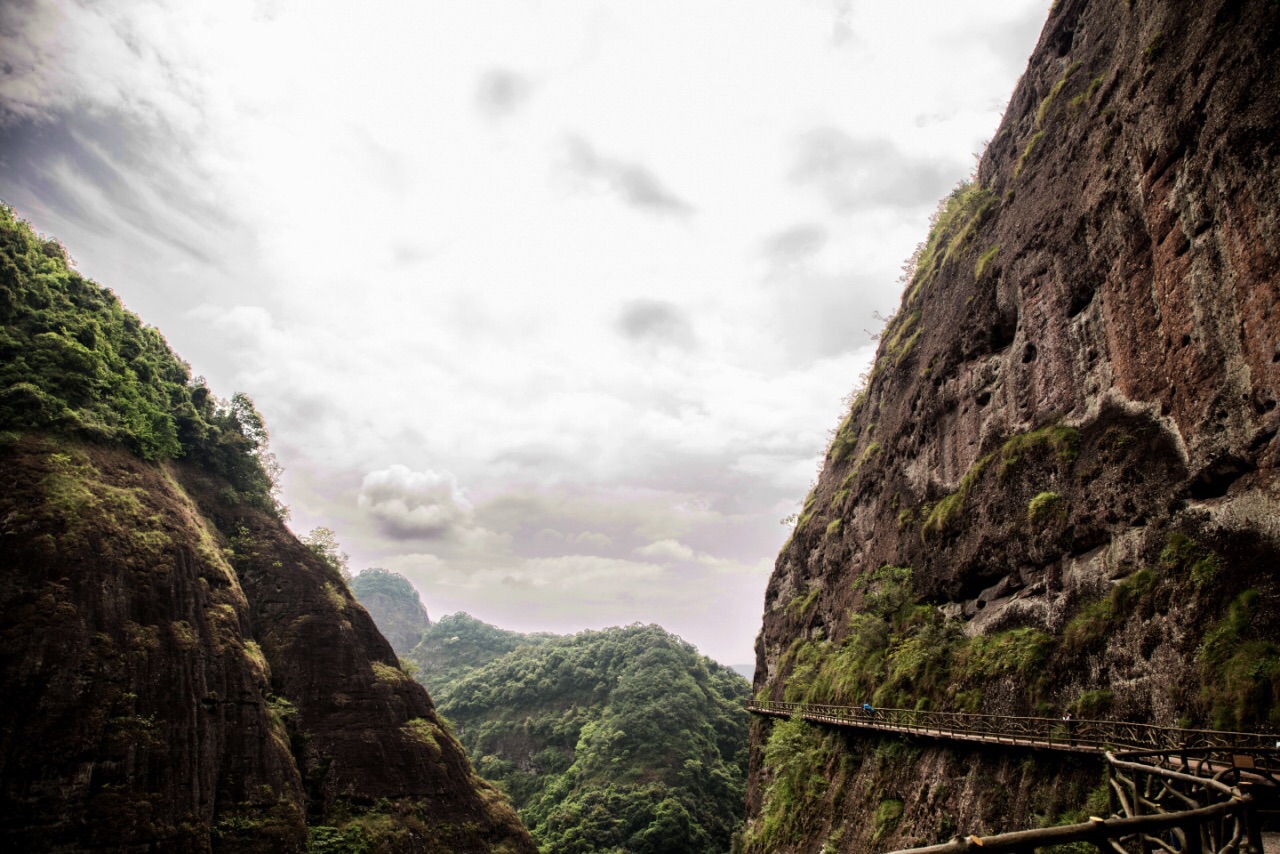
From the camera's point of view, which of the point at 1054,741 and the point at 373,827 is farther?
the point at 373,827

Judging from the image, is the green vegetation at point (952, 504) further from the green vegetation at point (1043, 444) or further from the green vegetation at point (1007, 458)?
the green vegetation at point (1043, 444)

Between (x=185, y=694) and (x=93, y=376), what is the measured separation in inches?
692

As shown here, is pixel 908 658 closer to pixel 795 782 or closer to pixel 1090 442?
pixel 795 782

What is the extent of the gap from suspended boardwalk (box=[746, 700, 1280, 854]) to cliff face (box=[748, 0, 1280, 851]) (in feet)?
2.09

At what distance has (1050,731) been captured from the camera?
13.9 meters

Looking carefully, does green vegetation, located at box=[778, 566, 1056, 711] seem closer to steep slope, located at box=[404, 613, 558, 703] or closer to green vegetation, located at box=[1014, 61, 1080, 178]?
green vegetation, located at box=[1014, 61, 1080, 178]

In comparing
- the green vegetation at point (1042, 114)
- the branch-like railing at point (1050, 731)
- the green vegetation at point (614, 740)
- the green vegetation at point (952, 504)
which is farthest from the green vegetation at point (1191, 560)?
the green vegetation at point (614, 740)

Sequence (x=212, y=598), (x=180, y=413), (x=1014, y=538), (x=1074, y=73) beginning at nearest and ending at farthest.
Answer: (x=1014, y=538)
(x=1074, y=73)
(x=212, y=598)
(x=180, y=413)

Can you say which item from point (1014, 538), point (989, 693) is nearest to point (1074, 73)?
point (1014, 538)

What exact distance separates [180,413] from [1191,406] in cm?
4768

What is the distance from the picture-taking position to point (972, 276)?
90.4ft

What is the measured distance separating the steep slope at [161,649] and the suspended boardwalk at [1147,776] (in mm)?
22160

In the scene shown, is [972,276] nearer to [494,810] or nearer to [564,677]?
[494,810]

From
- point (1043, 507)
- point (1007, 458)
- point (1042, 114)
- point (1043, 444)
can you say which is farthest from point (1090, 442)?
point (1042, 114)
